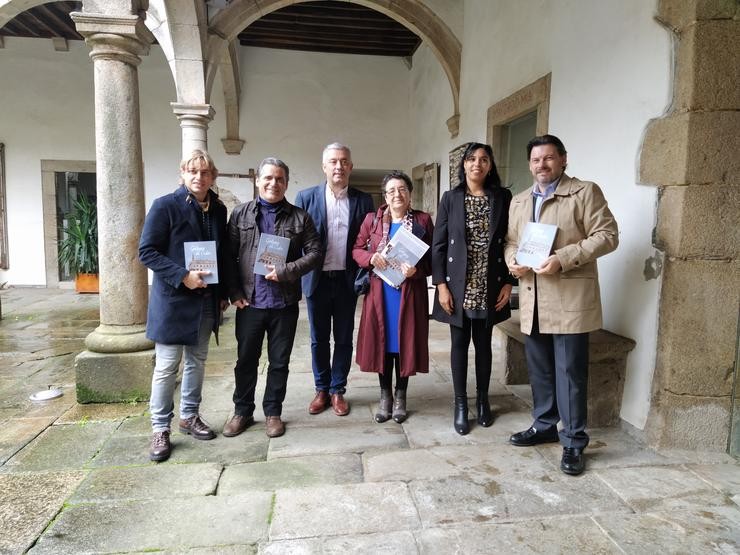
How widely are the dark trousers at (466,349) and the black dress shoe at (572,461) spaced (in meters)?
0.57

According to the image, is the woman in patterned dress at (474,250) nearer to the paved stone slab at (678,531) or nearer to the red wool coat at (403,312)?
the red wool coat at (403,312)

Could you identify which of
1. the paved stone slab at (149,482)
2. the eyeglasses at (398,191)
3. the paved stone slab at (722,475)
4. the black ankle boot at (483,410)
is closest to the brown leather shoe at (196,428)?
the paved stone slab at (149,482)

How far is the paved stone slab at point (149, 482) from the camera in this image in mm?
2086

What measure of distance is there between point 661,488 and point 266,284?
2073 millimetres

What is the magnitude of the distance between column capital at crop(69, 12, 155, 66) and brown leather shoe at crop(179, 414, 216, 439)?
231cm

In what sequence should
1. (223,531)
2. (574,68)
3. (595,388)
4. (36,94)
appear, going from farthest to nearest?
1. (36,94)
2. (574,68)
3. (595,388)
4. (223,531)

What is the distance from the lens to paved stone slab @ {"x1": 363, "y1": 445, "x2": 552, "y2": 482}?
88.8 inches

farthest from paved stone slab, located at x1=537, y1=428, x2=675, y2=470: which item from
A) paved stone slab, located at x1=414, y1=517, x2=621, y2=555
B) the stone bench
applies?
paved stone slab, located at x1=414, y1=517, x2=621, y2=555

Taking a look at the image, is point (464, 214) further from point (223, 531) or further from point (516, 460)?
point (223, 531)

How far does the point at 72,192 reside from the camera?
9109mm

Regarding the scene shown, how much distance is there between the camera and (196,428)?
2.62m

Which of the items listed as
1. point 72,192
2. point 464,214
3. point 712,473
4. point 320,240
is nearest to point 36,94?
point 72,192

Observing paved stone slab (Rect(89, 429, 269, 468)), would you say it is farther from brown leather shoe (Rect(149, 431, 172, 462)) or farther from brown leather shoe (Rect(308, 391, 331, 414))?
brown leather shoe (Rect(308, 391, 331, 414))

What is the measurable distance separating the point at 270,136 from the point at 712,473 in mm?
8584
